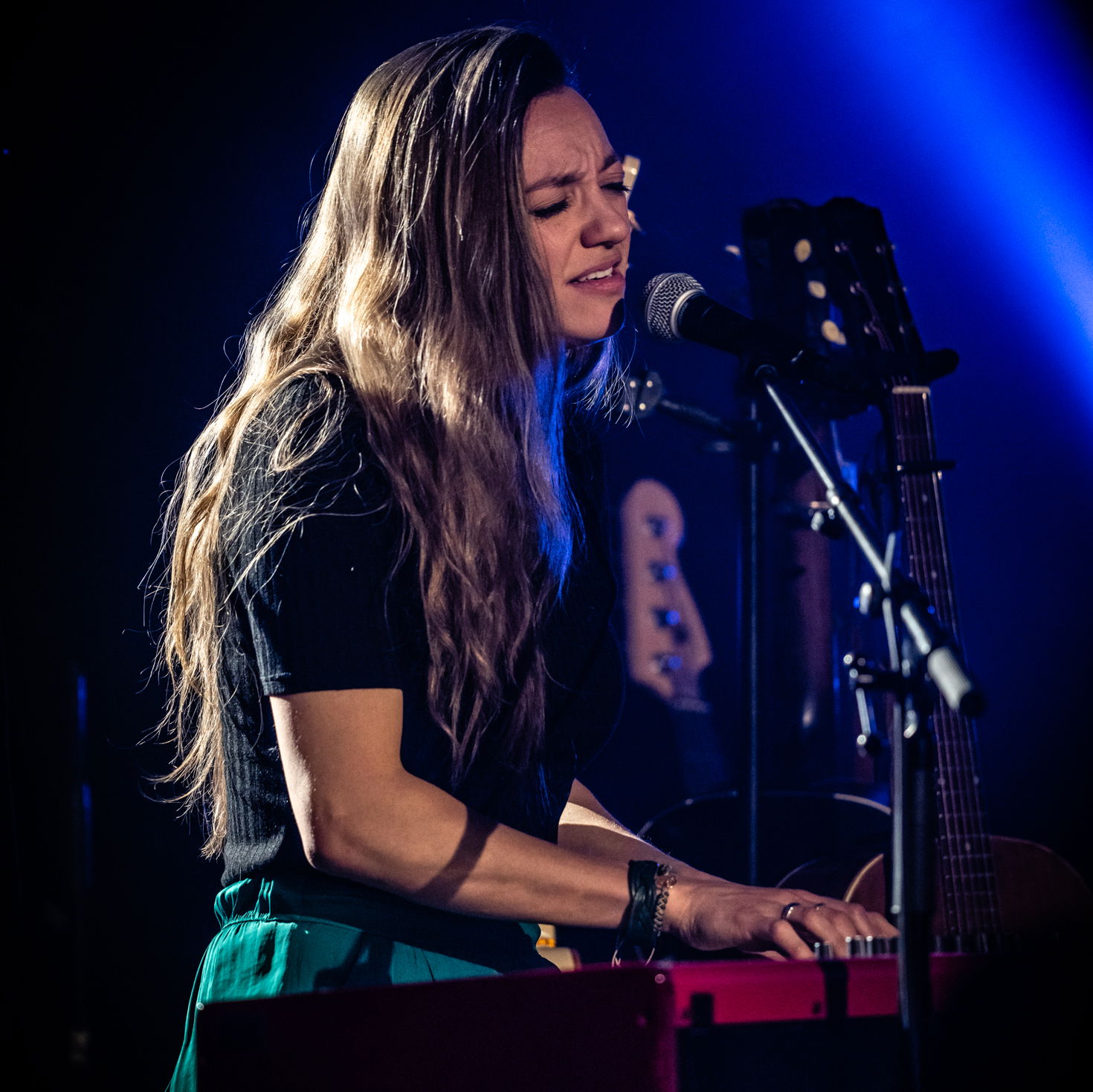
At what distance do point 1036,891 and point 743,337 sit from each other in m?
1.38

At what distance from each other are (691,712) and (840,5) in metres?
2.22

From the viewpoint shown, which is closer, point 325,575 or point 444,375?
point 325,575

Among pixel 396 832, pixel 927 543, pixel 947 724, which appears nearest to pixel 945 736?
pixel 947 724

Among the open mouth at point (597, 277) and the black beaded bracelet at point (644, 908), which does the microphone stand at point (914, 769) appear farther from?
the open mouth at point (597, 277)

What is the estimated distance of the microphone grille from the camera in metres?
1.77

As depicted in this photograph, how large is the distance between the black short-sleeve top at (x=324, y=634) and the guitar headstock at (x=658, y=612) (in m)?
1.68

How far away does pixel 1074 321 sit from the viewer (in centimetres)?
363

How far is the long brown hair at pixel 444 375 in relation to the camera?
4.85 feet

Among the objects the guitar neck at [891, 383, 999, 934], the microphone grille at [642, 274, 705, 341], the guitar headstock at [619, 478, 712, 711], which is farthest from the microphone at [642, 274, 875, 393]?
the guitar headstock at [619, 478, 712, 711]

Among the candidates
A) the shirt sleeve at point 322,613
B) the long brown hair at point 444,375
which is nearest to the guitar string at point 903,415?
the long brown hair at point 444,375

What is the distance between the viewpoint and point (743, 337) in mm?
1638

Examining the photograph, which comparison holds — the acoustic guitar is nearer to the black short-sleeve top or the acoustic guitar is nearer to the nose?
the nose

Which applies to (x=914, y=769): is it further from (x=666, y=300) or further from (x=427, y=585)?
(x=666, y=300)

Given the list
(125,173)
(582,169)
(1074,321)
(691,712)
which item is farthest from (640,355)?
(582,169)
